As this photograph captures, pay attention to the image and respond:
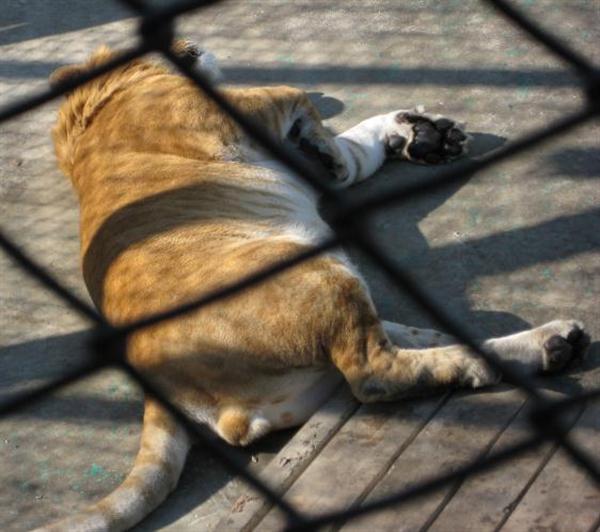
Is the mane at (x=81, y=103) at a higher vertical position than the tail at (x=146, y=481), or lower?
higher

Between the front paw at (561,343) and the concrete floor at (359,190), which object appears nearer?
the front paw at (561,343)

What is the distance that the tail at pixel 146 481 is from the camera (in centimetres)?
343

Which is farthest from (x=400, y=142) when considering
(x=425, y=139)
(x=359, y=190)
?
(x=359, y=190)

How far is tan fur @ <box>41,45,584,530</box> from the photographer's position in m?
3.54

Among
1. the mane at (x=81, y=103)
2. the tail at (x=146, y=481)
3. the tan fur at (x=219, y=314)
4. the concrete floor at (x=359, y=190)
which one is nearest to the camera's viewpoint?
the tail at (x=146, y=481)

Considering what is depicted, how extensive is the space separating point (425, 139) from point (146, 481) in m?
1.84

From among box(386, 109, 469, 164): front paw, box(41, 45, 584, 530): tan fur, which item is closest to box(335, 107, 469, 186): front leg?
box(386, 109, 469, 164): front paw

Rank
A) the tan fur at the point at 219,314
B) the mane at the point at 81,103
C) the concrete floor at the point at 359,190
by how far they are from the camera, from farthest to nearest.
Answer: the mane at the point at 81,103
the concrete floor at the point at 359,190
the tan fur at the point at 219,314

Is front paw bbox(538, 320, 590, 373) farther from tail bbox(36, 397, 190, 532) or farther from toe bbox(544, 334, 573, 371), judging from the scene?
tail bbox(36, 397, 190, 532)

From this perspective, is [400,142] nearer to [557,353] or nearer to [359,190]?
[359,190]

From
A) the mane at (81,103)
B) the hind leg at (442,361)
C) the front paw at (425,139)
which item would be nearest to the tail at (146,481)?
the hind leg at (442,361)

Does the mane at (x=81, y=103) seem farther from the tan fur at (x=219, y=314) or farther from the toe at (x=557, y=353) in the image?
the toe at (x=557, y=353)

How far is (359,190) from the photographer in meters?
4.85

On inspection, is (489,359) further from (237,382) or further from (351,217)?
(237,382)
